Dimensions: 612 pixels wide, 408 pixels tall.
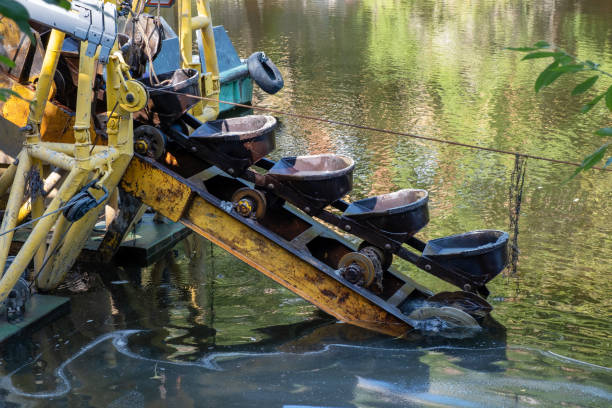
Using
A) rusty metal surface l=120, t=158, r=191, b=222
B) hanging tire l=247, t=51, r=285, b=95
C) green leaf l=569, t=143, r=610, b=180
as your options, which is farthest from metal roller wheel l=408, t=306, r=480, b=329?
hanging tire l=247, t=51, r=285, b=95

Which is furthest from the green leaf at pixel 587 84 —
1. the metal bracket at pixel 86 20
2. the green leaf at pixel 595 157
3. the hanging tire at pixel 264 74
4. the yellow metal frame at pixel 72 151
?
the hanging tire at pixel 264 74

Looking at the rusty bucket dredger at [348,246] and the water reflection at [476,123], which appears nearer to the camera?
the rusty bucket dredger at [348,246]

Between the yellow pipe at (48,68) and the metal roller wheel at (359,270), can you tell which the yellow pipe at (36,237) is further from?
the metal roller wheel at (359,270)

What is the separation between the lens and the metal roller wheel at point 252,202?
542 cm

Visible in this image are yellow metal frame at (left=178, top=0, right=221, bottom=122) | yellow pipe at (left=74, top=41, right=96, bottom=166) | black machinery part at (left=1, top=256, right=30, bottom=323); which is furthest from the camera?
yellow metal frame at (left=178, top=0, right=221, bottom=122)

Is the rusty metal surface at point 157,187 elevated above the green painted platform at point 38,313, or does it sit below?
above

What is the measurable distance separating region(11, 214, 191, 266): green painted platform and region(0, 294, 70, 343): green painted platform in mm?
1184

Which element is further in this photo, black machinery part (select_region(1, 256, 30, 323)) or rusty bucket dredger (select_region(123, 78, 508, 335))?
rusty bucket dredger (select_region(123, 78, 508, 335))

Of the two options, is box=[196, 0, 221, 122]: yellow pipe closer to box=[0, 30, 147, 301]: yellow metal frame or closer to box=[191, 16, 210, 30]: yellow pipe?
box=[191, 16, 210, 30]: yellow pipe

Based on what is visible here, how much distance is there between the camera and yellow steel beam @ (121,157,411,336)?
536 cm

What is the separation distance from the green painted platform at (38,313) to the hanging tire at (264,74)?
143 inches

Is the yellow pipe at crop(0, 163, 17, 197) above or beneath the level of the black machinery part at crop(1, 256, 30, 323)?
above

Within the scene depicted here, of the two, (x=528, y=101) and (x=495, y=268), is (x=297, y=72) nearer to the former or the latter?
(x=528, y=101)

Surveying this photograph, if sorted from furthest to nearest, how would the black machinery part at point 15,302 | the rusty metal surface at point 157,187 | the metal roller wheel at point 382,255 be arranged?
1. the metal roller wheel at point 382,255
2. the rusty metal surface at point 157,187
3. the black machinery part at point 15,302
